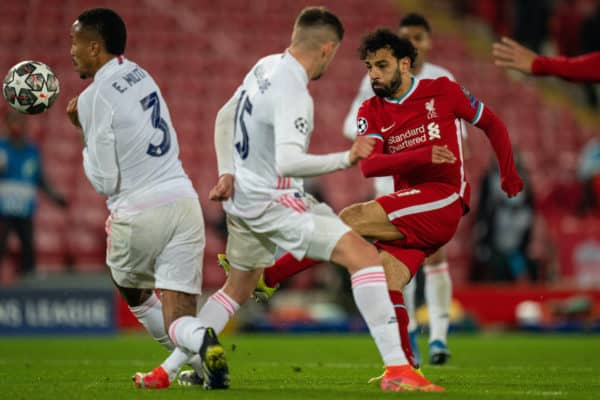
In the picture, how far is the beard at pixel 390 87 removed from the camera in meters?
6.21

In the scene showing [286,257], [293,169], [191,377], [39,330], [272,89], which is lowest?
[39,330]

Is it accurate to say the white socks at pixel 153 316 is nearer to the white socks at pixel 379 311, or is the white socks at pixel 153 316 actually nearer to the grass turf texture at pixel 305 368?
the grass turf texture at pixel 305 368

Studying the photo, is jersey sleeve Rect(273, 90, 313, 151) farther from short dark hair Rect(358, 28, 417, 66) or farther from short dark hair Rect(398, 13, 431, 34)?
short dark hair Rect(398, 13, 431, 34)

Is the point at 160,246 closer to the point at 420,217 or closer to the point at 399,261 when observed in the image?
the point at 399,261

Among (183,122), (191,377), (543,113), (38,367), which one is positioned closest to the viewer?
(191,377)

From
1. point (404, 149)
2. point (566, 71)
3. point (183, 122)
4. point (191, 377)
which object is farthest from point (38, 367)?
point (183, 122)

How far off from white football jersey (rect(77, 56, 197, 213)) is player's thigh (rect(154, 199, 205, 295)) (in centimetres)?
10

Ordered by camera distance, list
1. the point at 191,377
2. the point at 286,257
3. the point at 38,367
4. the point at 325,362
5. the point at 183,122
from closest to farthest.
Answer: the point at 191,377 < the point at 286,257 < the point at 38,367 < the point at 325,362 < the point at 183,122

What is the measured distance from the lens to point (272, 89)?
5469 millimetres

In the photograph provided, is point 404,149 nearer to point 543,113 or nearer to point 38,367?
point 38,367

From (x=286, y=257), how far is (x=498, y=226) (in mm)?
8421

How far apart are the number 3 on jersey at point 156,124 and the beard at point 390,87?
1304 mm

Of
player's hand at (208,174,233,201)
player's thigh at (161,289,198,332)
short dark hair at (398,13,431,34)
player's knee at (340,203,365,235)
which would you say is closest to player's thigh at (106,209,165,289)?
player's thigh at (161,289,198,332)

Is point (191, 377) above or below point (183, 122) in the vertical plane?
below
